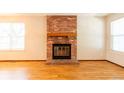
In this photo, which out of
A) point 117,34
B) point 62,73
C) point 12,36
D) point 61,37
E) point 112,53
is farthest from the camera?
point 12,36

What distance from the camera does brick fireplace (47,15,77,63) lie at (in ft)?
27.8

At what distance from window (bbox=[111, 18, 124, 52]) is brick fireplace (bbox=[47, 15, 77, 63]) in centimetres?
179

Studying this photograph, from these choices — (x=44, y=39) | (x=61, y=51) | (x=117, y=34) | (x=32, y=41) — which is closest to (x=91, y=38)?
(x=117, y=34)

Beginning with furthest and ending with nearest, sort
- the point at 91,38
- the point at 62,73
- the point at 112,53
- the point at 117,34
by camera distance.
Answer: the point at 91,38
the point at 112,53
the point at 117,34
the point at 62,73

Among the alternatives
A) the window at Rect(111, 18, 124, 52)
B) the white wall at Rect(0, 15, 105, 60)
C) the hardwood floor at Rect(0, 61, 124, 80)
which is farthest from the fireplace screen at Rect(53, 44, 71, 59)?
the window at Rect(111, 18, 124, 52)

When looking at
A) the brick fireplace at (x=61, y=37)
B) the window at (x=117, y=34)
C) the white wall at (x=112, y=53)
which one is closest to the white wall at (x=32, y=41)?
the brick fireplace at (x=61, y=37)

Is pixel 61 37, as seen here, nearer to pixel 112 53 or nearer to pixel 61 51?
pixel 61 51

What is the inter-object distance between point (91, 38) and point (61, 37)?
5.96ft

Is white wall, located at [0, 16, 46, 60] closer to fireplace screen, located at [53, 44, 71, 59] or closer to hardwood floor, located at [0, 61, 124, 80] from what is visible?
fireplace screen, located at [53, 44, 71, 59]

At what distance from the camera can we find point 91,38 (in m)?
9.47

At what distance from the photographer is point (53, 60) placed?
8.45 metres

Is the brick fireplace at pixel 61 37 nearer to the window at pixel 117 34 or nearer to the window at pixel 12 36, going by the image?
the window at pixel 12 36

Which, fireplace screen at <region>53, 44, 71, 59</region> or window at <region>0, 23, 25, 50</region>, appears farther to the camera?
window at <region>0, 23, 25, 50</region>
